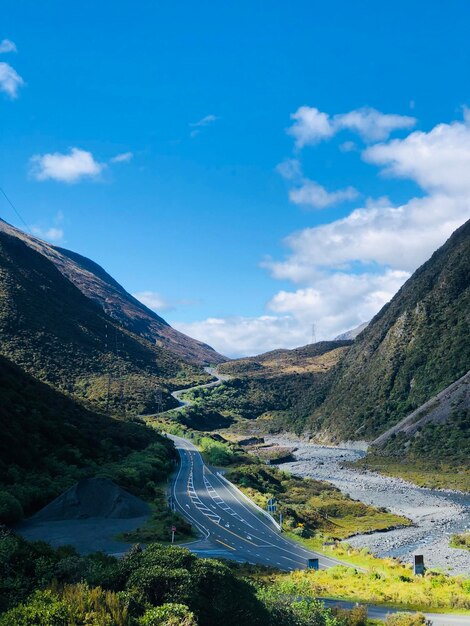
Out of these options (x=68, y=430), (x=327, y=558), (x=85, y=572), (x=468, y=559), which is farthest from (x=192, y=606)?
(x=68, y=430)

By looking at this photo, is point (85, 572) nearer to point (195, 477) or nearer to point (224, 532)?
point (224, 532)

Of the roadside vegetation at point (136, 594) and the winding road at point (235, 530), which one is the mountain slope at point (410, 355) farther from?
the roadside vegetation at point (136, 594)

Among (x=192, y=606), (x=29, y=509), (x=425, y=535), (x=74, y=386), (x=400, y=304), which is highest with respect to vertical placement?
(x=400, y=304)

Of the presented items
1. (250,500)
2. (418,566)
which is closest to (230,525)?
(250,500)

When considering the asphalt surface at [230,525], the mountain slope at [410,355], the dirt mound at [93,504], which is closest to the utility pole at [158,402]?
the mountain slope at [410,355]

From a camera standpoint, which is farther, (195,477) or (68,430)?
(195,477)

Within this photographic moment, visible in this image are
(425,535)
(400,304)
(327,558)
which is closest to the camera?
(327,558)

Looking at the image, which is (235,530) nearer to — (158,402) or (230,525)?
(230,525)
